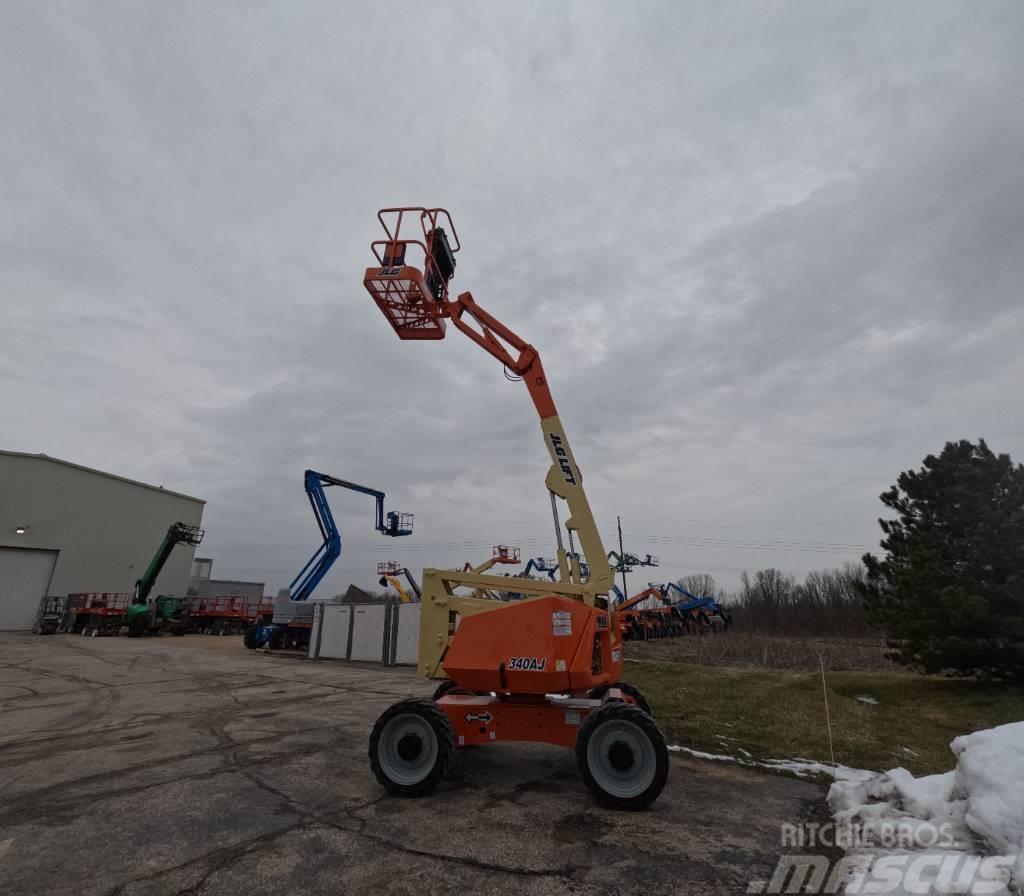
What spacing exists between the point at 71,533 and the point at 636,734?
45.3 meters

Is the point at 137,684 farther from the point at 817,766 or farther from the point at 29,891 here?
the point at 817,766

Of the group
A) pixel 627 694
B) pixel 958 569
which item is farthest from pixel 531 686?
pixel 958 569

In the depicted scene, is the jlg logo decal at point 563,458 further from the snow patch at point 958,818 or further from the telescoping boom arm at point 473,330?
the snow patch at point 958,818

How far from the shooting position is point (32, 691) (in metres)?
11.8

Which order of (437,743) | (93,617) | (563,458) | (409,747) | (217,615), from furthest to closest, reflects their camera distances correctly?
1. (217,615)
2. (93,617)
3. (563,458)
4. (409,747)
5. (437,743)

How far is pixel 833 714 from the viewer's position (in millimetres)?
9930

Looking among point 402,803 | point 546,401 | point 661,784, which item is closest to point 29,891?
point 402,803

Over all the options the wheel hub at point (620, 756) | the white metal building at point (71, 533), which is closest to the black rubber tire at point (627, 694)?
the wheel hub at point (620, 756)

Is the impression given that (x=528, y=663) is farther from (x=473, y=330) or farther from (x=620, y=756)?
(x=473, y=330)

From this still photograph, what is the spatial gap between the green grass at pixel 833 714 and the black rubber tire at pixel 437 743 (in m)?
4.19

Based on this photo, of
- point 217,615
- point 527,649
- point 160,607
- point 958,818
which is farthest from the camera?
point 217,615

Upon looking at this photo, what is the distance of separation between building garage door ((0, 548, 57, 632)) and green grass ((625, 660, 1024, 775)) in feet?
131

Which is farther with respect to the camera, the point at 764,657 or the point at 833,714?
the point at 764,657

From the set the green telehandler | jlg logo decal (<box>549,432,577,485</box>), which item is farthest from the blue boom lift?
jlg logo decal (<box>549,432,577,485</box>)
